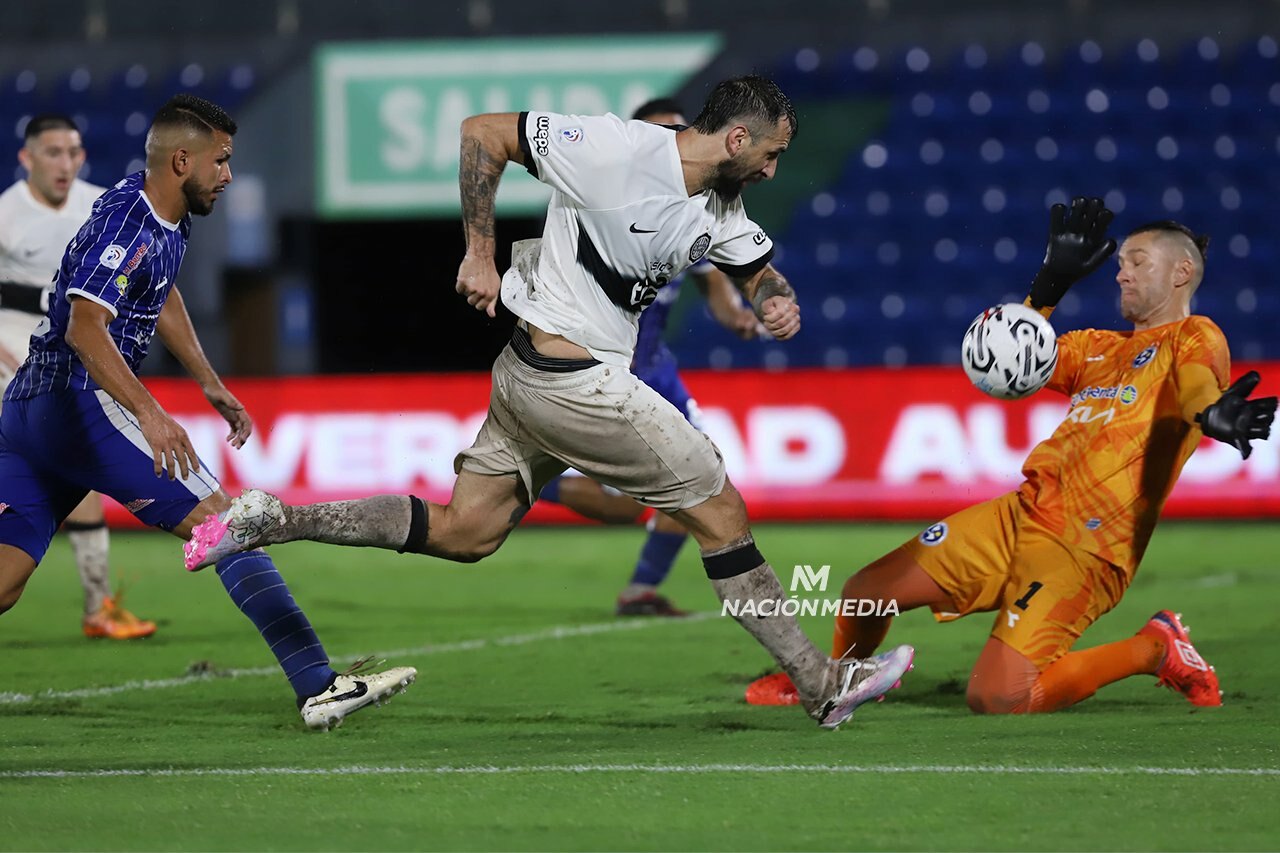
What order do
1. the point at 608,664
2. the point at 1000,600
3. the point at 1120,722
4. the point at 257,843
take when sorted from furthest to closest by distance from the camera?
the point at 608,664
the point at 1000,600
the point at 1120,722
the point at 257,843

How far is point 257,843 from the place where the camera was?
403 cm

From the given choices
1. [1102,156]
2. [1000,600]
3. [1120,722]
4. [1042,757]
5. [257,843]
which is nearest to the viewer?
[257,843]

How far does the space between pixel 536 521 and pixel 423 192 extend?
393 centimetres

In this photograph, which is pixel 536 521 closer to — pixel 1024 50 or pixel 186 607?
pixel 186 607

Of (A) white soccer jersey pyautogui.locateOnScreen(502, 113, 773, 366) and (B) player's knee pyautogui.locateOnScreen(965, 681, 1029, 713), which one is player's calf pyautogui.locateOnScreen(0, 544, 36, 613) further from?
(B) player's knee pyautogui.locateOnScreen(965, 681, 1029, 713)

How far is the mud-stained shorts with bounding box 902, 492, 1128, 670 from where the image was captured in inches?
224

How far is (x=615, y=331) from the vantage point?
17.3 ft

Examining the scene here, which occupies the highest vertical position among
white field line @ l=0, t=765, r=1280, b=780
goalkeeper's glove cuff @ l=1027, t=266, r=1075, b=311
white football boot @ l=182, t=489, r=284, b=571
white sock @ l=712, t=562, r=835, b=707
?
goalkeeper's glove cuff @ l=1027, t=266, r=1075, b=311

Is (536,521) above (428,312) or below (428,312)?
below

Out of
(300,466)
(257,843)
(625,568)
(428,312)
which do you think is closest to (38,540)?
(257,843)

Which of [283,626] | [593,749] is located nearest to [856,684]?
[593,749]

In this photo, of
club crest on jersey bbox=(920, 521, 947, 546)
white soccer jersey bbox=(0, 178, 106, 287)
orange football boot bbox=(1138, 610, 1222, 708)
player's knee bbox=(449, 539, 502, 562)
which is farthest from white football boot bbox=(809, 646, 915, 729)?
white soccer jersey bbox=(0, 178, 106, 287)

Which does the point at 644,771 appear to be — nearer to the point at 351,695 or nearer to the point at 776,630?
the point at 776,630

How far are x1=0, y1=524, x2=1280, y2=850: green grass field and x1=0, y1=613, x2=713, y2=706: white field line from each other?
0.09 feet
